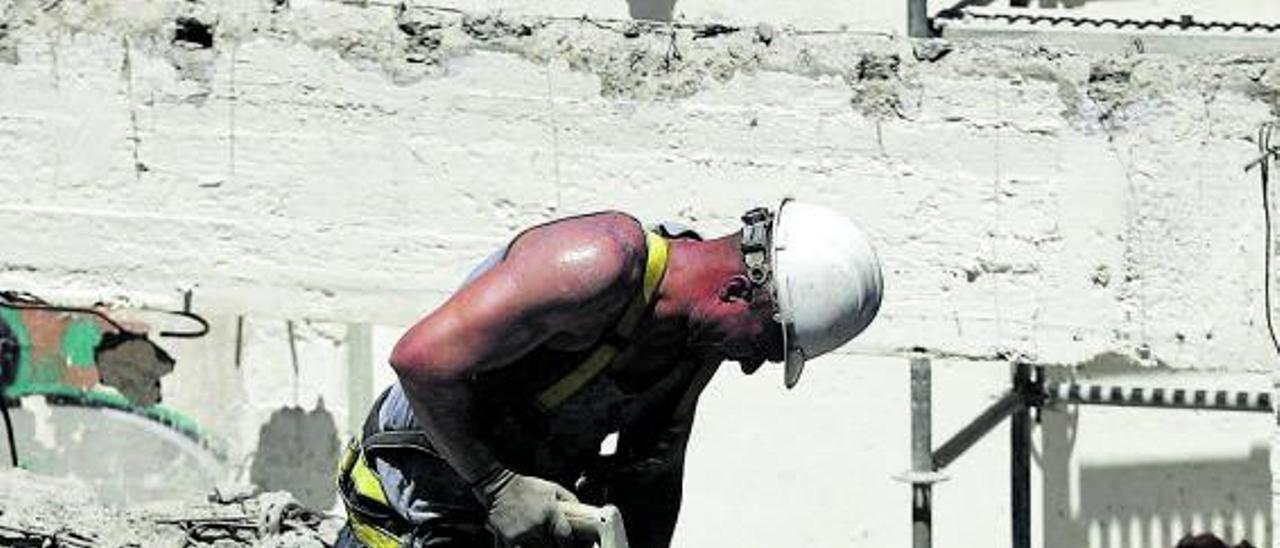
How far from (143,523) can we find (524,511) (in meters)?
3.14

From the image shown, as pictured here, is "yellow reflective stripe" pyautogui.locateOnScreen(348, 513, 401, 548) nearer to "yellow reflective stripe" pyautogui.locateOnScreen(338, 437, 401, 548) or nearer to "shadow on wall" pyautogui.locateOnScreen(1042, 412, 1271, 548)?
"yellow reflective stripe" pyautogui.locateOnScreen(338, 437, 401, 548)

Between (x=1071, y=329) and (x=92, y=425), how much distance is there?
5.70 metres

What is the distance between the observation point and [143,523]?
8.81 metres

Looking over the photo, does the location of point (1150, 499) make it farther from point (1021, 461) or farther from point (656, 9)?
point (656, 9)

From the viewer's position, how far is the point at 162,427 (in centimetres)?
1207

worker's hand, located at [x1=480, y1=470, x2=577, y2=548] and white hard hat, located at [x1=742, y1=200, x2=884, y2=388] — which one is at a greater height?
white hard hat, located at [x1=742, y1=200, x2=884, y2=388]

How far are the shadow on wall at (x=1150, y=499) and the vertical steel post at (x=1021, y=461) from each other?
87 cm

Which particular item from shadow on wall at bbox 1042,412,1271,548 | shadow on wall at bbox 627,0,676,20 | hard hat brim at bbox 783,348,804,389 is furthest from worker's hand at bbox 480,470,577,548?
shadow on wall at bbox 627,0,676,20

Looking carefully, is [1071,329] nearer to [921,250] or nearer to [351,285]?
[921,250]

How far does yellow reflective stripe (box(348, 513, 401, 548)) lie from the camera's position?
6.39 metres

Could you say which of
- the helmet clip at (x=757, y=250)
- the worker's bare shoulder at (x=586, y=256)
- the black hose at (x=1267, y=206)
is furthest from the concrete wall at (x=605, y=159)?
the worker's bare shoulder at (x=586, y=256)

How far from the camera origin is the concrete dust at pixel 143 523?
8430 millimetres

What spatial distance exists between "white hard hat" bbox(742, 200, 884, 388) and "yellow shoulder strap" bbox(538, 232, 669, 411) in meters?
0.16

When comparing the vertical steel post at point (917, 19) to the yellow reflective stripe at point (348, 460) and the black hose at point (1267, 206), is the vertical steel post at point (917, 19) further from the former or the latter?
the yellow reflective stripe at point (348, 460)
